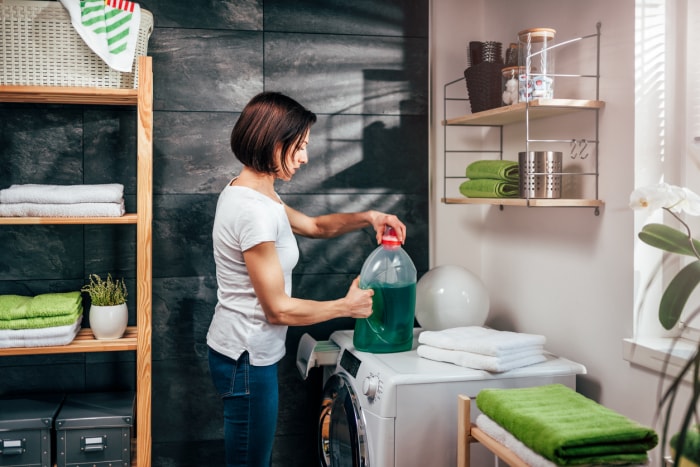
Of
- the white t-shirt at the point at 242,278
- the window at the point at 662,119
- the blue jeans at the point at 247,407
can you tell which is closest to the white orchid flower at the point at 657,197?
the window at the point at 662,119

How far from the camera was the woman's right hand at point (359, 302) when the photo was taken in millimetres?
2029

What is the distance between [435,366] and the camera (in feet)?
6.77

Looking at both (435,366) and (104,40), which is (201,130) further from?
(435,366)

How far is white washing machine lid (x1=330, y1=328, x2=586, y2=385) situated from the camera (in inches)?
77.2

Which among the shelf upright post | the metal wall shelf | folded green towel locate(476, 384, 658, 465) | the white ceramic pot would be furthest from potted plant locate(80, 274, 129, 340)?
folded green towel locate(476, 384, 658, 465)

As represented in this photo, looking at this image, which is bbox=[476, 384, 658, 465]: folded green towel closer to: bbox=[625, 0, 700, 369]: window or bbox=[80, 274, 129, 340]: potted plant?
bbox=[625, 0, 700, 369]: window

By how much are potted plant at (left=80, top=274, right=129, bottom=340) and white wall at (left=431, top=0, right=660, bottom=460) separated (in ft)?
3.91

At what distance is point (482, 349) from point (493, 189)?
0.52 metres

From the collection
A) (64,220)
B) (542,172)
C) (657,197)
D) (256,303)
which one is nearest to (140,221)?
(64,220)

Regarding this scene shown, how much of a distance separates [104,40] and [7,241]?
33.1 inches

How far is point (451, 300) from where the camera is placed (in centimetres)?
234

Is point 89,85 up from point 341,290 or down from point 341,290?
up

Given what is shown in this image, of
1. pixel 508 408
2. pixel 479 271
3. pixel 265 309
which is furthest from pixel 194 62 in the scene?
pixel 508 408

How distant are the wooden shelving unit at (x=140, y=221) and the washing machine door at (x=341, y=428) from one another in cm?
59
